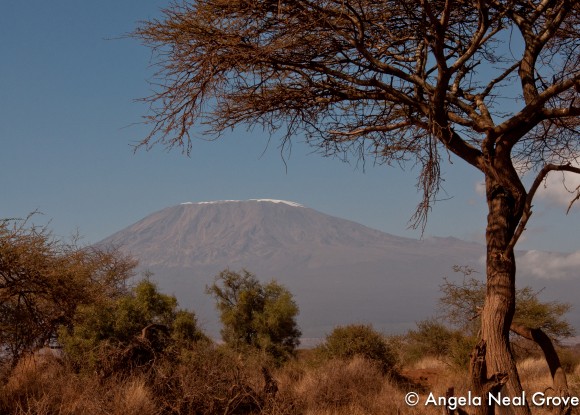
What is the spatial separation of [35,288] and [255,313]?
27.9 ft

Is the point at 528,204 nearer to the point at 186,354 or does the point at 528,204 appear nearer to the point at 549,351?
the point at 549,351

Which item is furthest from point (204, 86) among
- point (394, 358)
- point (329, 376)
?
point (394, 358)

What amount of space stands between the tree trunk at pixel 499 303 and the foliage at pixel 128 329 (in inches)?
226

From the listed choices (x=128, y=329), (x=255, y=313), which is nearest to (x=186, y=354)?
(x=128, y=329)

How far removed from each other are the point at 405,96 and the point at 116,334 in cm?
962

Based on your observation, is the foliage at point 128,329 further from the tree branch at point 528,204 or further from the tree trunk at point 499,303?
the tree branch at point 528,204

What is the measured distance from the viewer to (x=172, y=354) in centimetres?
1047

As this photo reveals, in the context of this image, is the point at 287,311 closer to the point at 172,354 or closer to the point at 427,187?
the point at 172,354

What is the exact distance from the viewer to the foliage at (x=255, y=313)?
1961cm

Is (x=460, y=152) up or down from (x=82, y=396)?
up

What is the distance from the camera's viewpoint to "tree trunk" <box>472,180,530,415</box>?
6016 millimetres

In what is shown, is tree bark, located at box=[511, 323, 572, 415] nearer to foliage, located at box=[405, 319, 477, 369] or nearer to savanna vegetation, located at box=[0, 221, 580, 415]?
savanna vegetation, located at box=[0, 221, 580, 415]

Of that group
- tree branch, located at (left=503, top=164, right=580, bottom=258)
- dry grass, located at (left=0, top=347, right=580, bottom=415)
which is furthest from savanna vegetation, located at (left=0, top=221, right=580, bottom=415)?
tree branch, located at (left=503, top=164, right=580, bottom=258)

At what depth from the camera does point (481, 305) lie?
21.2 m
